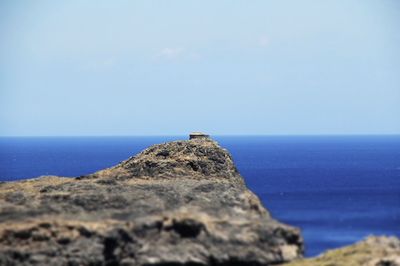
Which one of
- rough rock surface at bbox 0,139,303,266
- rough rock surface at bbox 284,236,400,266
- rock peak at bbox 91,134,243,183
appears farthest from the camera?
rock peak at bbox 91,134,243,183

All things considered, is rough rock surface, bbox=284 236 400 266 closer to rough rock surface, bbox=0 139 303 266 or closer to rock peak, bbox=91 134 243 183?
rough rock surface, bbox=0 139 303 266

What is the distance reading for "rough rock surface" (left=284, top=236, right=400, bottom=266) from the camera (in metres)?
79.6

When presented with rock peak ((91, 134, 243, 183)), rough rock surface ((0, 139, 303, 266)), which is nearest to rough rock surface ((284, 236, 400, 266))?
rough rock surface ((0, 139, 303, 266))

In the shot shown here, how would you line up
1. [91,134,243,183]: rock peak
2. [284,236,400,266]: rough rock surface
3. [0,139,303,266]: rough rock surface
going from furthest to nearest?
[91,134,243,183]: rock peak
[0,139,303,266]: rough rock surface
[284,236,400,266]: rough rock surface

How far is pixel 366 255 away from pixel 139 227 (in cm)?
2290

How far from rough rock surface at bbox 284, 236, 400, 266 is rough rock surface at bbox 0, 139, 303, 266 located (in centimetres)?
461

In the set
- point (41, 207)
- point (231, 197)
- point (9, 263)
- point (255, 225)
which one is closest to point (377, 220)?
point (231, 197)

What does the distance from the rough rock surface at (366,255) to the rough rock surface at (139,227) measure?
15.1 feet

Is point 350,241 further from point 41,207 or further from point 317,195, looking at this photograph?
point 317,195

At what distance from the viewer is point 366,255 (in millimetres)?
82312

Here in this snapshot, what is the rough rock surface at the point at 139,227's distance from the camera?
85.9 meters

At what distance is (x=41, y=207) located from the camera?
324 ft

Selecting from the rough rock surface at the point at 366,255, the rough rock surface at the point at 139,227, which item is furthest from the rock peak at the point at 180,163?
the rough rock surface at the point at 366,255

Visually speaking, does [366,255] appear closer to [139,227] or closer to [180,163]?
[139,227]
